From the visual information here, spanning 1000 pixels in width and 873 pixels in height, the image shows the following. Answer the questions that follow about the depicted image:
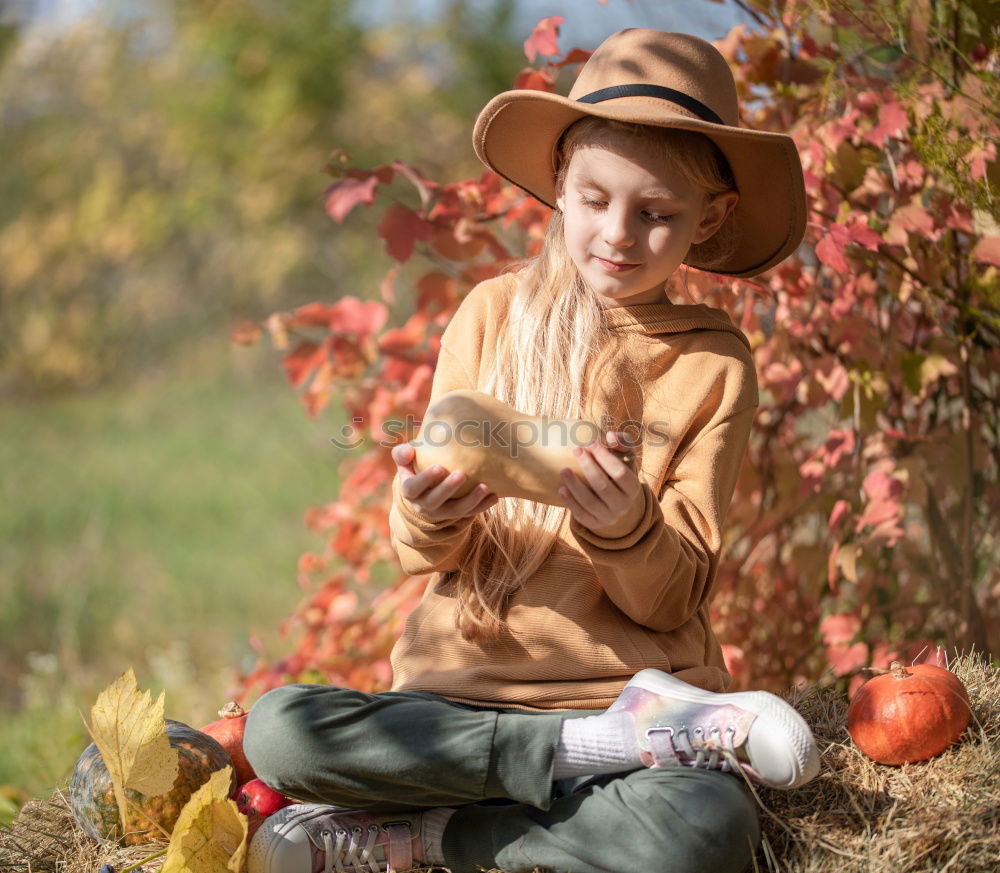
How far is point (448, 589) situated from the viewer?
2070 millimetres

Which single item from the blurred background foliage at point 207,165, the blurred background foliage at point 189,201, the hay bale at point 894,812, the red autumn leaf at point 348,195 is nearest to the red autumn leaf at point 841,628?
the hay bale at point 894,812

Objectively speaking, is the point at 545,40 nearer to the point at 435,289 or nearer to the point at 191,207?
the point at 435,289

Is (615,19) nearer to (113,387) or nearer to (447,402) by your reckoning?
(447,402)

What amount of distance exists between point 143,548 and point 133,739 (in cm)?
400

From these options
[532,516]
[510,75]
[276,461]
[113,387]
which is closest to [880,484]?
[532,516]

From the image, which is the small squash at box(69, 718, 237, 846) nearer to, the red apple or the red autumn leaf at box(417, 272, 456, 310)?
the red apple

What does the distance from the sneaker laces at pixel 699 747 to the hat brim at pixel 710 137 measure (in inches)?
37.4

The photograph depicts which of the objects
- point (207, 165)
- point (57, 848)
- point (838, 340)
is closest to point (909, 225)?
point (838, 340)

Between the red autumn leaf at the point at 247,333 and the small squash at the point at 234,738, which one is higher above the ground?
the red autumn leaf at the point at 247,333

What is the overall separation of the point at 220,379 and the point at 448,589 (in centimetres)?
830

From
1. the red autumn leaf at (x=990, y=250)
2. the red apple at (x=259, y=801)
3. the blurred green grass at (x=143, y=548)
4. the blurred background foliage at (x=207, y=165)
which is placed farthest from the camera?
the blurred background foliage at (x=207, y=165)

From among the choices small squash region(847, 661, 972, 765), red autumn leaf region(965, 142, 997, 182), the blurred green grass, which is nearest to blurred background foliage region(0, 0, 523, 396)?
the blurred green grass

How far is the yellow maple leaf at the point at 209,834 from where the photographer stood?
1.73 meters

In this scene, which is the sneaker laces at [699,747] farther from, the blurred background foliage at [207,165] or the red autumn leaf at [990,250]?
the blurred background foliage at [207,165]
